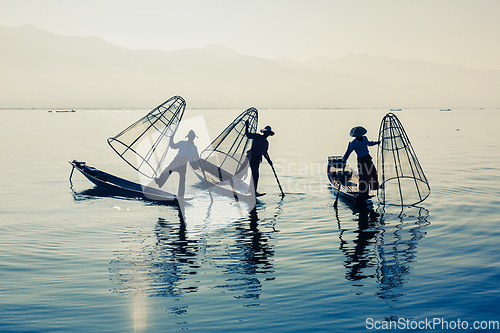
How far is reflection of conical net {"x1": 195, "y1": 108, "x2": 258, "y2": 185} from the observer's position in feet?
52.1

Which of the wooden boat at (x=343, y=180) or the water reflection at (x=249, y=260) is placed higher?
the wooden boat at (x=343, y=180)

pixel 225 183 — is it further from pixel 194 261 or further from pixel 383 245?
pixel 383 245

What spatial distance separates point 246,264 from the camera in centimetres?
808

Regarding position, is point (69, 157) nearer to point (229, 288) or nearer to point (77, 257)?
point (77, 257)

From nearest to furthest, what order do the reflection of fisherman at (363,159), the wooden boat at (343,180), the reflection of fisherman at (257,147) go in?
the reflection of fisherman at (363,159), the wooden boat at (343,180), the reflection of fisherman at (257,147)

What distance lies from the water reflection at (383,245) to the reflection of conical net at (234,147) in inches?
219

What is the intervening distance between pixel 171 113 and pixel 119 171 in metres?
9.39

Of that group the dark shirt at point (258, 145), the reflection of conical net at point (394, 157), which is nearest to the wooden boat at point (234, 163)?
the dark shirt at point (258, 145)

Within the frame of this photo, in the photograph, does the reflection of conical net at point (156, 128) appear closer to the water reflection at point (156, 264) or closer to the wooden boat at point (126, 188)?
the wooden boat at point (126, 188)

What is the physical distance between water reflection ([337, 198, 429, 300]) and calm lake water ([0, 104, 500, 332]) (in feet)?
0.10

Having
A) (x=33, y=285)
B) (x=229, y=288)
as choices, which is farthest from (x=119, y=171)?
(x=229, y=288)

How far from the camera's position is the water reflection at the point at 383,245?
24.0 ft

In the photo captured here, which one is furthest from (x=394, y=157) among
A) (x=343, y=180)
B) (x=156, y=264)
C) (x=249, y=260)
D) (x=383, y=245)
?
(x=156, y=264)

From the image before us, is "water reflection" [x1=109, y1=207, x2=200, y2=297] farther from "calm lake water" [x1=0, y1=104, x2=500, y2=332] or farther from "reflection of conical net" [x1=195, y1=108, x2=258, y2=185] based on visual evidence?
"reflection of conical net" [x1=195, y1=108, x2=258, y2=185]
